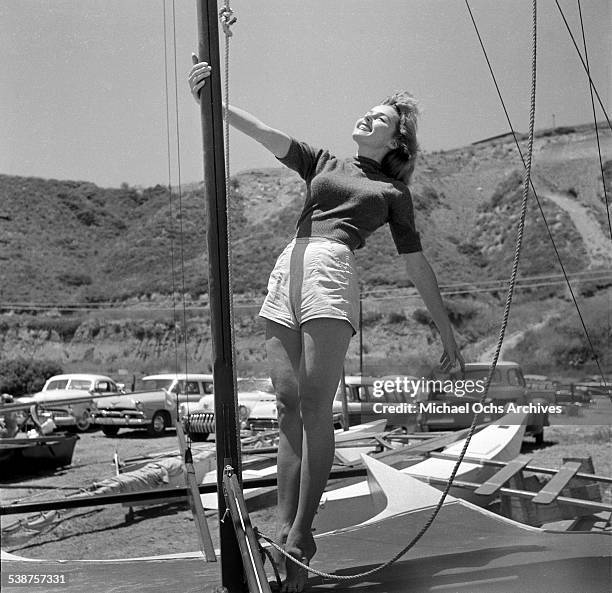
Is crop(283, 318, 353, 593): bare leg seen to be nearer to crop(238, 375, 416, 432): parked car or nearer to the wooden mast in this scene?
the wooden mast

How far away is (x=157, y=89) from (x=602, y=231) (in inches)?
181

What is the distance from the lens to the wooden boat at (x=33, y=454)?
4738 mm

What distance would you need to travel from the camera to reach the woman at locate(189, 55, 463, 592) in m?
1.15

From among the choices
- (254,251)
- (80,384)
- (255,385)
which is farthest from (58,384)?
(255,385)

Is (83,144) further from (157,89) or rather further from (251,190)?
(157,89)

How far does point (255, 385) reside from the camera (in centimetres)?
425

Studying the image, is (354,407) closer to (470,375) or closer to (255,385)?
(470,375)

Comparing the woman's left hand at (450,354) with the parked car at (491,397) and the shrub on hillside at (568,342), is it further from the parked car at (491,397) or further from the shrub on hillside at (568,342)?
the shrub on hillside at (568,342)

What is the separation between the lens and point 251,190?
→ 411 cm

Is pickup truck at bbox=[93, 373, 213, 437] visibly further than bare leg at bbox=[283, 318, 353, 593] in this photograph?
Yes

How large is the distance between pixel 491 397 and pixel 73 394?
15.4 ft

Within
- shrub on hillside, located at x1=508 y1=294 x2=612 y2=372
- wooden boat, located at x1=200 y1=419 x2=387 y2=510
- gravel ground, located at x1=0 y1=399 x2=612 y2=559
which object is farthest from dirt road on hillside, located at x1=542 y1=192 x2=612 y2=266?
wooden boat, located at x1=200 y1=419 x2=387 y2=510

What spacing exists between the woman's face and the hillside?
1786mm

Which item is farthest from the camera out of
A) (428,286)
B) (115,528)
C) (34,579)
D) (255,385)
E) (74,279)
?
(74,279)
